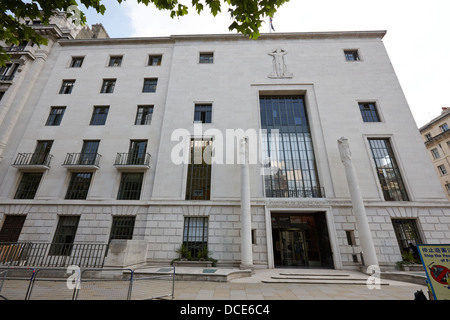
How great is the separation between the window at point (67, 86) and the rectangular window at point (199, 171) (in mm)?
14130

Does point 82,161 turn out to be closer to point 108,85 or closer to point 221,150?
point 108,85

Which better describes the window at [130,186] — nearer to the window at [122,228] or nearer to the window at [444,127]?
the window at [122,228]

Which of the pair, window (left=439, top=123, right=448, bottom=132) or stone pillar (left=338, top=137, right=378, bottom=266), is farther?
window (left=439, top=123, right=448, bottom=132)

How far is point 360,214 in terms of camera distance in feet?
39.8

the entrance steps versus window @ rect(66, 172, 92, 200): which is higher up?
window @ rect(66, 172, 92, 200)

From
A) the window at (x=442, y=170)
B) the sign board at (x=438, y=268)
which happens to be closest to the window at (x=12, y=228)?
the sign board at (x=438, y=268)

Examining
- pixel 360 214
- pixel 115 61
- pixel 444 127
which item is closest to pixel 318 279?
pixel 360 214

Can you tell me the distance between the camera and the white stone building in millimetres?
13352

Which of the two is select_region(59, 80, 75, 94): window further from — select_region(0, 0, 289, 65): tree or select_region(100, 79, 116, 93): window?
select_region(0, 0, 289, 65): tree

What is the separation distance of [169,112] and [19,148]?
42.2ft

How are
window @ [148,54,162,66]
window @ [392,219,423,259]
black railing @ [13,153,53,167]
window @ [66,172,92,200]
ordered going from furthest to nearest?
window @ [148,54,162,66] < black railing @ [13,153,53,167] < window @ [66,172,92,200] < window @ [392,219,423,259]

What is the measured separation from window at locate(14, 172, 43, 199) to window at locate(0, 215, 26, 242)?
156 cm

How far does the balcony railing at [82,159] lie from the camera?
50.3ft

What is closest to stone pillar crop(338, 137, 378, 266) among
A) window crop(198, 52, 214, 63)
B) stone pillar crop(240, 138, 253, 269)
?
stone pillar crop(240, 138, 253, 269)
